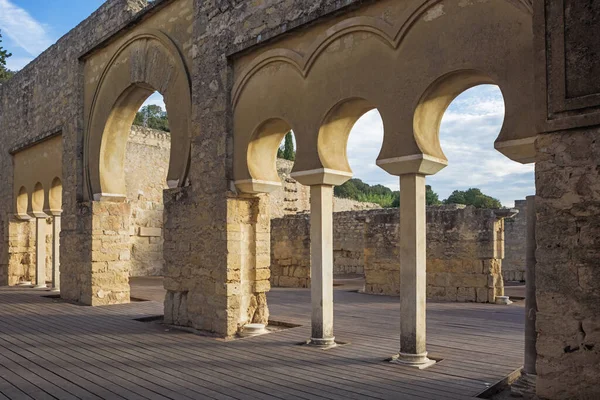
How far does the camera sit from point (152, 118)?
37.9 m

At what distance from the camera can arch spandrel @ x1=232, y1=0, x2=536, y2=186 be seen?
437 centimetres

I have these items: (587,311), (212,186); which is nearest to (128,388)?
(212,186)

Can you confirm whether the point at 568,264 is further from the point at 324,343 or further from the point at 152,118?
the point at 152,118

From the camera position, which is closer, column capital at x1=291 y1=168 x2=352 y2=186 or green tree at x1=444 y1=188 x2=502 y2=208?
column capital at x1=291 y1=168 x2=352 y2=186

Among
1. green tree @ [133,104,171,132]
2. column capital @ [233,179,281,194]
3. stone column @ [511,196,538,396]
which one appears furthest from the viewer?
green tree @ [133,104,171,132]

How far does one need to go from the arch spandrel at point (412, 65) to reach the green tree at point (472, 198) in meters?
32.6

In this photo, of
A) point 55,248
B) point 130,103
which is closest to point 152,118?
point 55,248

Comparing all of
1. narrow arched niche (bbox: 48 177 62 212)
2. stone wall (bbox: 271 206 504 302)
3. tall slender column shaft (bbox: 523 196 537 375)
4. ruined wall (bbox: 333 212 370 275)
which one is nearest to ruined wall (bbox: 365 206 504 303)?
stone wall (bbox: 271 206 504 302)

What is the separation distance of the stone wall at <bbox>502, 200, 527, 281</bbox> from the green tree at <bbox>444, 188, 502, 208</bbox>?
2168 cm

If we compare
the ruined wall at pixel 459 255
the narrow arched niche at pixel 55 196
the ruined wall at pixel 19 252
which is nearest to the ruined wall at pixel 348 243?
the ruined wall at pixel 459 255

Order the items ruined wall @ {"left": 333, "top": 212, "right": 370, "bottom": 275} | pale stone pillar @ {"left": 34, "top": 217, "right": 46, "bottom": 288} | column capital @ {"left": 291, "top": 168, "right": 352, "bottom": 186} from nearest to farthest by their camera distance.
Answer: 1. column capital @ {"left": 291, "top": 168, "right": 352, "bottom": 186}
2. pale stone pillar @ {"left": 34, "top": 217, "right": 46, "bottom": 288}
3. ruined wall @ {"left": 333, "top": 212, "right": 370, "bottom": 275}

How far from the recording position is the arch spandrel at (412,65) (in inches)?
172

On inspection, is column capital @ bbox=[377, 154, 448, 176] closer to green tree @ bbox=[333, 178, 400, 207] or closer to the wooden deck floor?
the wooden deck floor

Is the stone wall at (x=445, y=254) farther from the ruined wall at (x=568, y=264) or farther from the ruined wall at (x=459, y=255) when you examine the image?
the ruined wall at (x=568, y=264)
